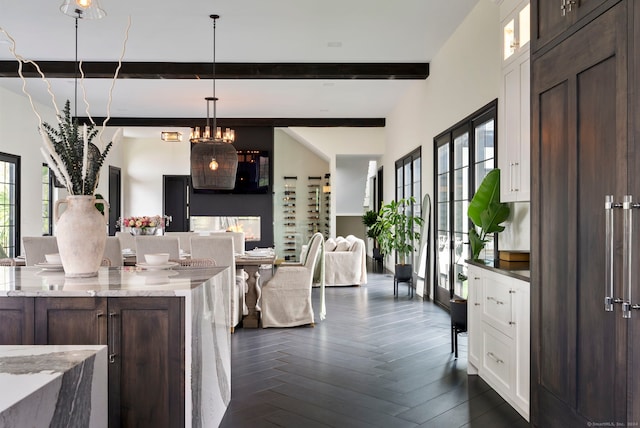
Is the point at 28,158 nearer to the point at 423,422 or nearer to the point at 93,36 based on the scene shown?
the point at 93,36

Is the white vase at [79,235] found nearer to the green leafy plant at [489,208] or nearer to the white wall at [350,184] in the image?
the green leafy plant at [489,208]

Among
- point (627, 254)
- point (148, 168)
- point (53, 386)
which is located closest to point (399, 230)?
point (627, 254)

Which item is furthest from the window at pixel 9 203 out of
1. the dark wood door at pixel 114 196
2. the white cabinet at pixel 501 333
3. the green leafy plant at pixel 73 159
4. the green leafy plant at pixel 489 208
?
the white cabinet at pixel 501 333

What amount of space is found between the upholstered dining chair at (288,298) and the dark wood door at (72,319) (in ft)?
10.9

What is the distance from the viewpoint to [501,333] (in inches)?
129

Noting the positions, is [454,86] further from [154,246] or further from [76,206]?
[76,206]

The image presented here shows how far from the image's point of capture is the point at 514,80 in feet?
12.0

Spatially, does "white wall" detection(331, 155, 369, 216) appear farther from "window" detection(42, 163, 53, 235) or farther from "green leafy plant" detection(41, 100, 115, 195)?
"green leafy plant" detection(41, 100, 115, 195)

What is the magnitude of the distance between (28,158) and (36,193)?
0.64m

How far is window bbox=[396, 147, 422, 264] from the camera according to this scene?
8.18 meters

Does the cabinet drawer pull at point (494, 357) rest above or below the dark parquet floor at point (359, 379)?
above

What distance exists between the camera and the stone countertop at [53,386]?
95 cm

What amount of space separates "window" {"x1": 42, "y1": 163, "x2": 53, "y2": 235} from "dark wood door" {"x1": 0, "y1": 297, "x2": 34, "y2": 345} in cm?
826

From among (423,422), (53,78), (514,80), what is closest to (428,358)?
(423,422)
